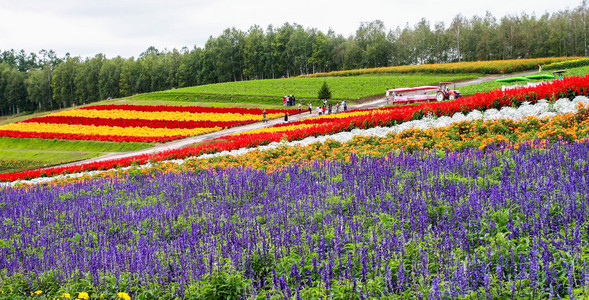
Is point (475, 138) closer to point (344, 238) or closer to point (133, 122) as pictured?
point (344, 238)

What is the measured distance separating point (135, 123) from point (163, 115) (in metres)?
5.29

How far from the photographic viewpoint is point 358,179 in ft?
25.6

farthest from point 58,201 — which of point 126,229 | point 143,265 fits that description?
point 143,265

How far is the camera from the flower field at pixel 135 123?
126 feet

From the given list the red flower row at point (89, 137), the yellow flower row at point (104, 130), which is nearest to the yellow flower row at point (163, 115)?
the yellow flower row at point (104, 130)

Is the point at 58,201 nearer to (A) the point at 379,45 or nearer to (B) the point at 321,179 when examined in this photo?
(B) the point at 321,179

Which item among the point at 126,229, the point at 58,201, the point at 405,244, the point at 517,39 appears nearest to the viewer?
the point at 405,244

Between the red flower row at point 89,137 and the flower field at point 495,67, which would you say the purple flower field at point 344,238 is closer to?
the red flower row at point 89,137

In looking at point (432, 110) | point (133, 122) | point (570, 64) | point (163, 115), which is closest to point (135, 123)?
point (133, 122)

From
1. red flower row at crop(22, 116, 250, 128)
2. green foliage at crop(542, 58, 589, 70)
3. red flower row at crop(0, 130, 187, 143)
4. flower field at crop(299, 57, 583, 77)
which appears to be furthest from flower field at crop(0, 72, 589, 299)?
flower field at crop(299, 57, 583, 77)

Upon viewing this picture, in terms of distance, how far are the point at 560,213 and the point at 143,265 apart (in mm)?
4877

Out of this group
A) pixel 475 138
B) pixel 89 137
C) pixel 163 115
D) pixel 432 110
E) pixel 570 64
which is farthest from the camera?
pixel 570 64

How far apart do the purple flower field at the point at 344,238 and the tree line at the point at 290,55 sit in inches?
4035

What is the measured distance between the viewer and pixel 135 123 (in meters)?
44.5
